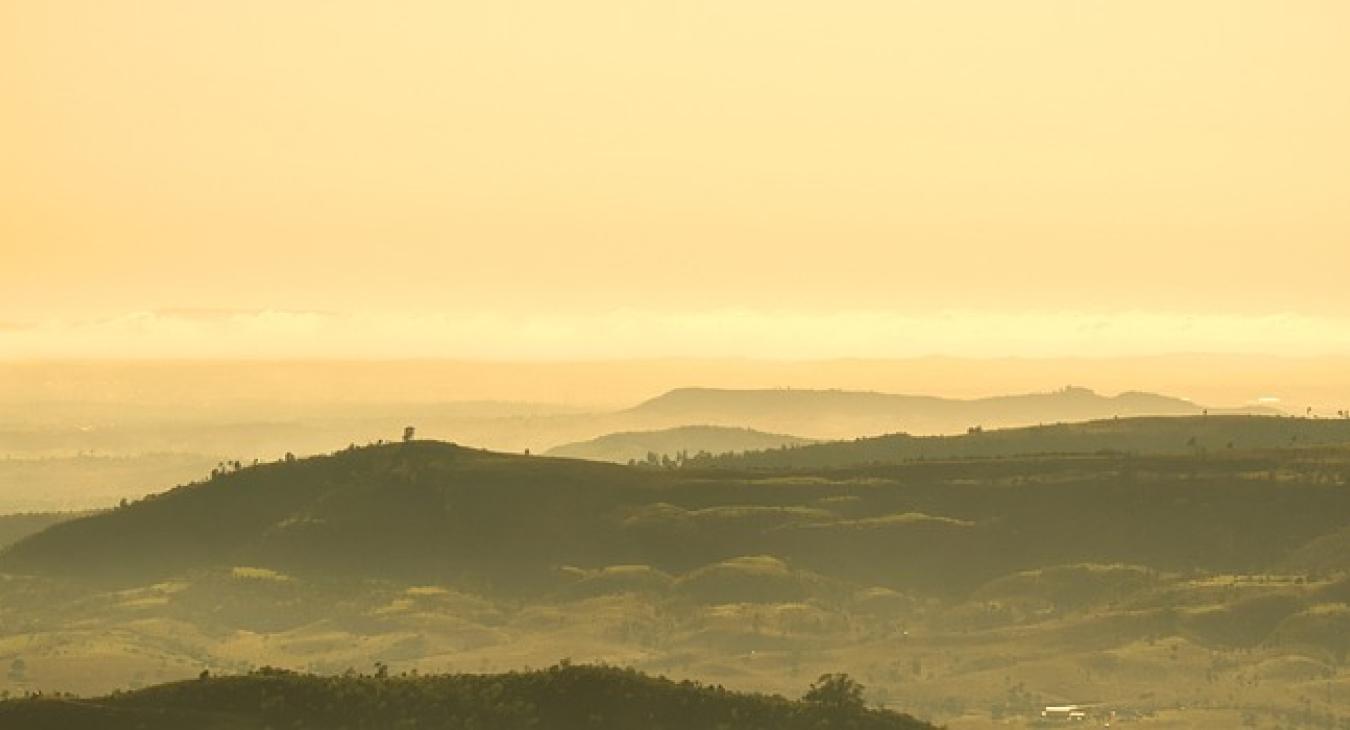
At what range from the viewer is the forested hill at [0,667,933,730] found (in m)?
138

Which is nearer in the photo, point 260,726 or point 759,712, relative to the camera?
point 260,726

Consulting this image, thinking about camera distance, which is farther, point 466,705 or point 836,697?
point 836,697

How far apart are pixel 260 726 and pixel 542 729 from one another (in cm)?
1462

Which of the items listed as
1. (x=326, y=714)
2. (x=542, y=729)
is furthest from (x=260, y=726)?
(x=542, y=729)

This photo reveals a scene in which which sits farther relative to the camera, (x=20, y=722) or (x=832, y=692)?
(x=832, y=692)

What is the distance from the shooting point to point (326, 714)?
139625 mm

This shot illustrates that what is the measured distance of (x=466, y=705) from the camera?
143 m

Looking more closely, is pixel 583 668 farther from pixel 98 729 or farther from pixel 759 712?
pixel 98 729

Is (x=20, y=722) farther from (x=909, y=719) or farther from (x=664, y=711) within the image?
(x=909, y=719)

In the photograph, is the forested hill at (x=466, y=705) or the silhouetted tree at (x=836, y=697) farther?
the silhouetted tree at (x=836, y=697)

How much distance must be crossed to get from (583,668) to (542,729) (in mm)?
5874

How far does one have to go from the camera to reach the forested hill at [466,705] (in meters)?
138

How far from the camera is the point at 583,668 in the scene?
14625 cm

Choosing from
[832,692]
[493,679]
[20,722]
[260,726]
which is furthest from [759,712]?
[20,722]
